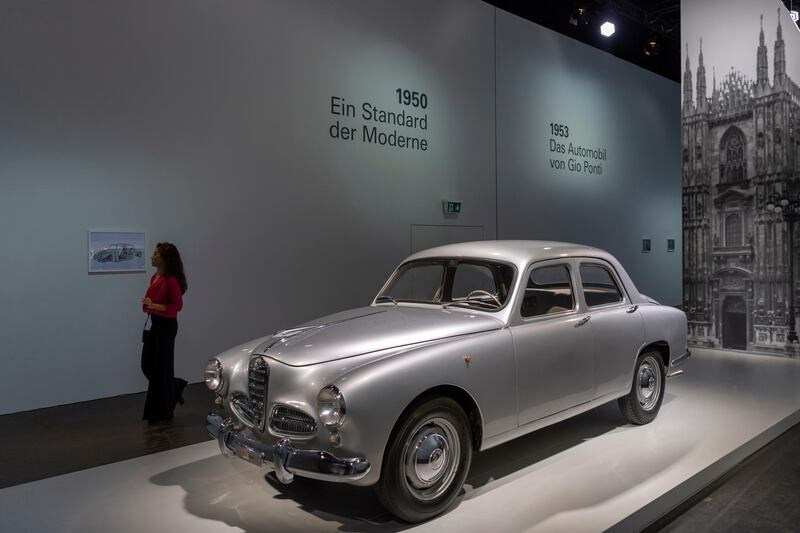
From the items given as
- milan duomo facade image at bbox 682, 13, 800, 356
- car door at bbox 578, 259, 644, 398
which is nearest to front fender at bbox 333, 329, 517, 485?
car door at bbox 578, 259, 644, 398

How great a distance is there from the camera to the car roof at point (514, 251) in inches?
171

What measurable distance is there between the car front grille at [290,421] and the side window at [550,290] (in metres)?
1.81

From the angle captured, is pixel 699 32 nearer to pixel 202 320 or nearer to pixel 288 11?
pixel 288 11

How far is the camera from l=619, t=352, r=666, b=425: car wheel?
16.6ft

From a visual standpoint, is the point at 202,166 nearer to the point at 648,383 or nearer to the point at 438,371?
the point at 438,371

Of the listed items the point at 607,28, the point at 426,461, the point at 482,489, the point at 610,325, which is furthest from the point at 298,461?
the point at 607,28

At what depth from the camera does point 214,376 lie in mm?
3889

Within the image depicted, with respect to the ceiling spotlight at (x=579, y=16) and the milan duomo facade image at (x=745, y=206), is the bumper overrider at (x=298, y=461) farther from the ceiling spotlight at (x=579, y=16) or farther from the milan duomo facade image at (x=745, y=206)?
the ceiling spotlight at (x=579, y=16)

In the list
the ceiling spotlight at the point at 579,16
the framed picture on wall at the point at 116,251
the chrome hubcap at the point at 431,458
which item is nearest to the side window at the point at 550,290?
the chrome hubcap at the point at 431,458

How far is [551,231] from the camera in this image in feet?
36.4

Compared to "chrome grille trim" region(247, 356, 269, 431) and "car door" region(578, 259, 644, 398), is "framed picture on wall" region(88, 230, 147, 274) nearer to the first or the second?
"chrome grille trim" region(247, 356, 269, 431)

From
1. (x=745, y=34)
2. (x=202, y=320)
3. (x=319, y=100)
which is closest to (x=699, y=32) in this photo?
(x=745, y=34)

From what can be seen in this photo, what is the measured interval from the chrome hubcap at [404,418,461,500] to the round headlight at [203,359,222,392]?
4.32ft

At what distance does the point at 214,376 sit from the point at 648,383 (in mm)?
3525
